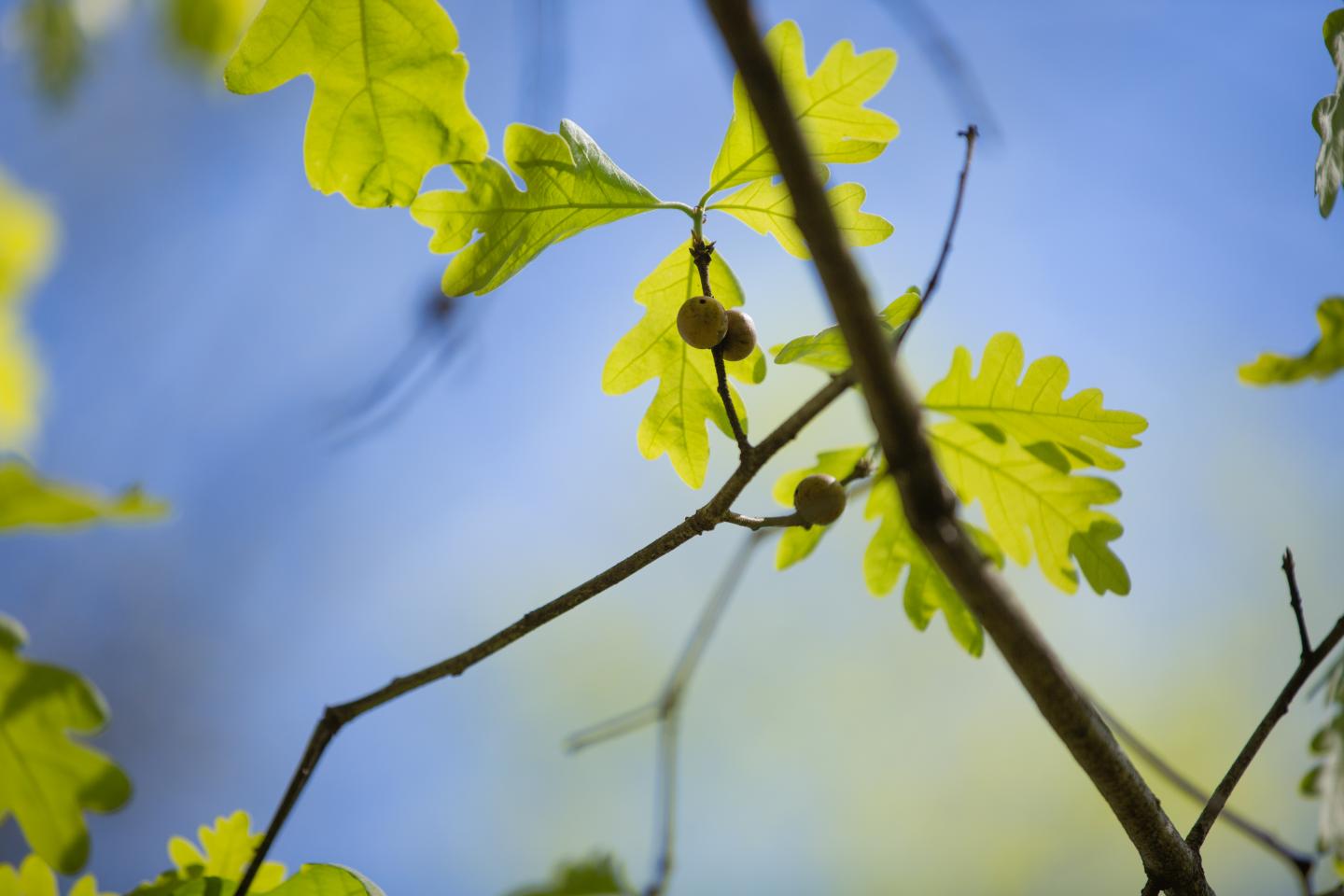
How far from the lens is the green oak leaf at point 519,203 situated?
0.97 metres

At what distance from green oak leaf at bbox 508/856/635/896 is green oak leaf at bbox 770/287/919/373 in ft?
1.68

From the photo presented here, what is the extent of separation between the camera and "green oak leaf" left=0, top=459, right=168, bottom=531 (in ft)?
1.85

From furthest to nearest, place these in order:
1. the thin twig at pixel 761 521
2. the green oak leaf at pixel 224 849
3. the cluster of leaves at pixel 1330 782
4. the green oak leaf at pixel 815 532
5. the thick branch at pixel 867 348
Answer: the green oak leaf at pixel 815 532, the green oak leaf at pixel 224 849, the thin twig at pixel 761 521, the cluster of leaves at pixel 1330 782, the thick branch at pixel 867 348

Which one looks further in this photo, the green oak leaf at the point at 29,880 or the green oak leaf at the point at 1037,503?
the green oak leaf at the point at 1037,503

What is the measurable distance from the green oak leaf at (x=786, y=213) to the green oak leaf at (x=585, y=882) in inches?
26.4

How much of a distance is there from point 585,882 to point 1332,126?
39.4 inches

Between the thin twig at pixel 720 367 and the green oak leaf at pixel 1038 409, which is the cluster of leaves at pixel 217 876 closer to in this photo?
the thin twig at pixel 720 367

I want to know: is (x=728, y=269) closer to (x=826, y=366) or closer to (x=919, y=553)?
(x=826, y=366)

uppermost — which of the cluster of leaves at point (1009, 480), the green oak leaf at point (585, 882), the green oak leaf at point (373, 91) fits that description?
the green oak leaf at point (373, 91)

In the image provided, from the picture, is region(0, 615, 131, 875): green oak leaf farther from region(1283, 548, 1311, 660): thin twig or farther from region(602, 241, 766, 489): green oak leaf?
region(1283, 548, 1311, 660): thin twig

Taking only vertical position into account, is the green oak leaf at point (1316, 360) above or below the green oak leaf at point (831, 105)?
below

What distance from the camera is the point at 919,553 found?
1184mm

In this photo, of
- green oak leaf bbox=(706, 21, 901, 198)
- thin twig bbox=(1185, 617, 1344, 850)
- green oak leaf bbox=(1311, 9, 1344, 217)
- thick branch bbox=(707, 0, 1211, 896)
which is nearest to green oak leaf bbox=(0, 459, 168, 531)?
thick branch bbox=(707, 0, 1211, 896)

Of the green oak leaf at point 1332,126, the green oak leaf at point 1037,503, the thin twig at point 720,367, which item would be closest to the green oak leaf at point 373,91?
the thin twig at point 720,367
